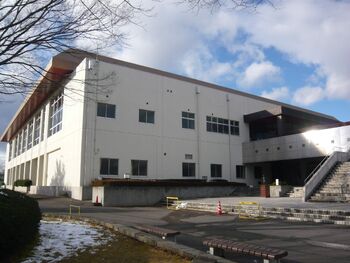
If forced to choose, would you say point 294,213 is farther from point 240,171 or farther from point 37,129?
point 37,129

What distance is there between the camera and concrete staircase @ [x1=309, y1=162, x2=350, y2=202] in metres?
21.8

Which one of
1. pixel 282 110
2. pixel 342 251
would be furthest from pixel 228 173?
pixel 342 251

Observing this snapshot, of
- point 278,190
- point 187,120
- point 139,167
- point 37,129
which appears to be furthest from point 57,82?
point 37,129

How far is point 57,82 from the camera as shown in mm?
9672

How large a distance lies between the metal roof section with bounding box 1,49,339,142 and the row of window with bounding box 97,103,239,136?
396 cm

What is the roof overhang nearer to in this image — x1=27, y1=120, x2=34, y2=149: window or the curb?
x1=27, y1=120, x2=34, y2=149: window

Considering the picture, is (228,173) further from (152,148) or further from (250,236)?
(250,236)

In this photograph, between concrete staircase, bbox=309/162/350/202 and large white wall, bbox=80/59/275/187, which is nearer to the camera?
concrete staircase, bbox=309/162/350/202

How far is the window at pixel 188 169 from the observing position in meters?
35.4

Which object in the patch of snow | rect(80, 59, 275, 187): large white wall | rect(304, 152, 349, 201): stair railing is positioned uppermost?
rect(80, 59, 275, 187): large white wall

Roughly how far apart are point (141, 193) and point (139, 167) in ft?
19.4

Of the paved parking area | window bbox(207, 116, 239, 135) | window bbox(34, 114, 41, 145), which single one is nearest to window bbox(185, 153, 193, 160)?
window bbox(207, 116, 239, 135)

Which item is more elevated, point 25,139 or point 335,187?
point 25,139

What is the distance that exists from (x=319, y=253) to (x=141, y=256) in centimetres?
421
